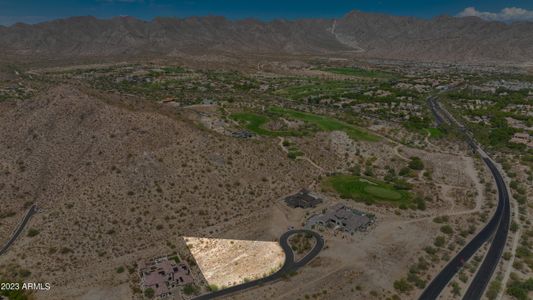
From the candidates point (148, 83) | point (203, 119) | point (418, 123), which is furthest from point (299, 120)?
point (148, 83)

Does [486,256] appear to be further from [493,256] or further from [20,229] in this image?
[20,229]

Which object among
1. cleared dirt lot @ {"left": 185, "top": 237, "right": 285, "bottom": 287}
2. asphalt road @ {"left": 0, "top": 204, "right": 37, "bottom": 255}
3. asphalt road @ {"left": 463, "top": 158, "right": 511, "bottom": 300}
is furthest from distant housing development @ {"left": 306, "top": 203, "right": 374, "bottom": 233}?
asphalt road @ {"left": 0, "top": 204, "right": 37, "bottom": 255}

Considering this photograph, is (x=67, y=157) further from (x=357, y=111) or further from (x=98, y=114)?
(x=357, y=111)

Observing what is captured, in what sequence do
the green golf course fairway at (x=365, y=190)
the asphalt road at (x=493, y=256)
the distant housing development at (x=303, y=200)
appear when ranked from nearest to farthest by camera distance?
the asphalt road at (x=493, y=256), the distant housing development at (x=303, y=200), the green golf course fairway at (x=365, y=190)

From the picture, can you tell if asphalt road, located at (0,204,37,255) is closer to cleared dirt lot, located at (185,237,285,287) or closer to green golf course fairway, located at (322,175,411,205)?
cleared dirt lot, located at (185,237,285,287)

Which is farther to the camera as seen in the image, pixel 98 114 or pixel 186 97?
pixel 186 97

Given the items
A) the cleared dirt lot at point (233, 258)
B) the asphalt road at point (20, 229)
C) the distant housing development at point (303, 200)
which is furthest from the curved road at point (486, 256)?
the asphalt road at point (20, 229)

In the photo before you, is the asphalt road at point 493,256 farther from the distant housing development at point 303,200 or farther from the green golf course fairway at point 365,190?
the distant housing development at point 303,200
